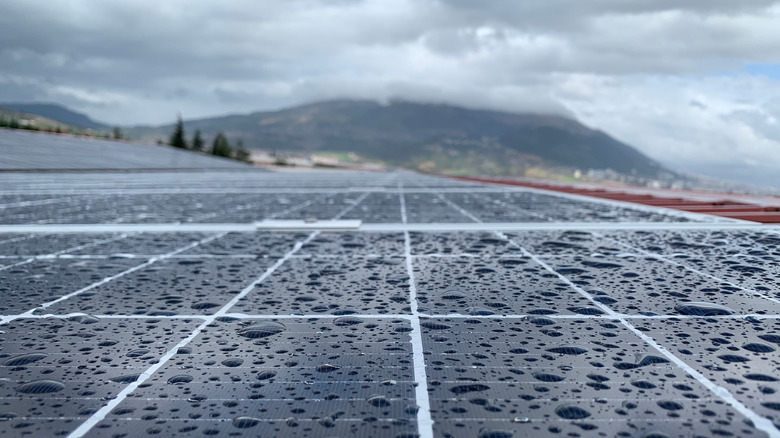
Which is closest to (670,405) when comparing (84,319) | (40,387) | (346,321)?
(346,321)

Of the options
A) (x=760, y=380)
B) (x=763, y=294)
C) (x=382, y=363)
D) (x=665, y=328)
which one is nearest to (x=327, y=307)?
(x=382, y=363)

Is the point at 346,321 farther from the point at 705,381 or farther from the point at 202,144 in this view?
the point at 202,144

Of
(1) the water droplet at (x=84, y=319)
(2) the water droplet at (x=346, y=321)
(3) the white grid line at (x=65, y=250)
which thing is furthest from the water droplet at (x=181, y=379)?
(3) the white grid line at (x=65, y=250)

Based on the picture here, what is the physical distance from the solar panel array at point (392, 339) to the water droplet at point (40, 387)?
1 cm

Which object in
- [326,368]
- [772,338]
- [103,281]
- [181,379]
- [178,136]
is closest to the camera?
[181,379]

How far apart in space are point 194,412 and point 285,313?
54.4 inches

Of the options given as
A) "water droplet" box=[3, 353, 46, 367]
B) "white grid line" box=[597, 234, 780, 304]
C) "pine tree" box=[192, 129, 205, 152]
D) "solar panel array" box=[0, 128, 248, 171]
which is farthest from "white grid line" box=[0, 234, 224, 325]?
"pine tree" box=[192, 129, 205, 152]

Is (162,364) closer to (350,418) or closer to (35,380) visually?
(35,380)

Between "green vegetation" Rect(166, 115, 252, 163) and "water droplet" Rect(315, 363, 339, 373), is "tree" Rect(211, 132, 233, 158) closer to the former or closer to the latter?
"green vegetation" Rect(166, 115, 252, 163)

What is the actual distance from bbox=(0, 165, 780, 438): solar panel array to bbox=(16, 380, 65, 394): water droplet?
1 cm

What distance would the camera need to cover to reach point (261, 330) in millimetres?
3277

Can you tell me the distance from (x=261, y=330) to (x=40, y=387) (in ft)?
3.73

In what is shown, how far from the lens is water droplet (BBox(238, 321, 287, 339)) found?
320 cm

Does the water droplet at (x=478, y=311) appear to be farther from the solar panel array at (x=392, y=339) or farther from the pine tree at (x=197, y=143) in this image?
the pine tree at (x=197, y=143)
